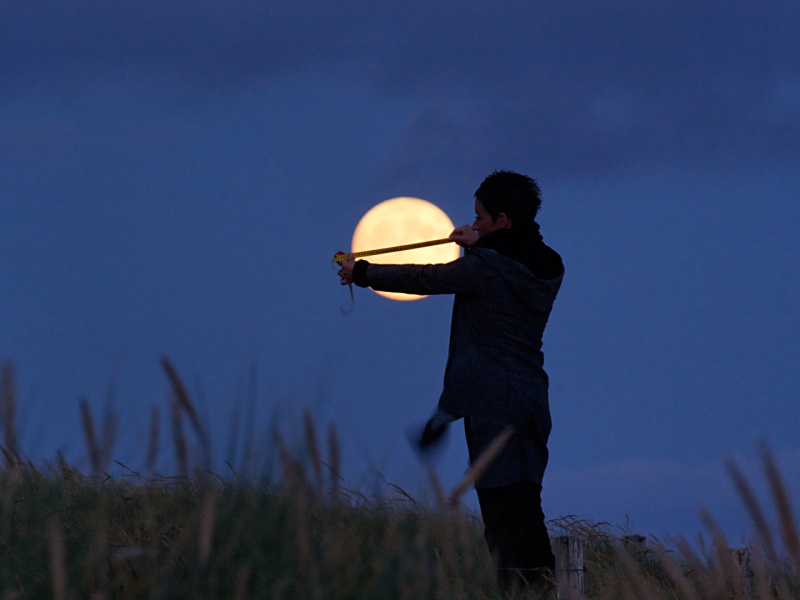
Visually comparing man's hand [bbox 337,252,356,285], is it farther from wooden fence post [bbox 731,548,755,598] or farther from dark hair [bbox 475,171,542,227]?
wooden fence post [bbox 731,548,755,598]

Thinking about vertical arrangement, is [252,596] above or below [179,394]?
below

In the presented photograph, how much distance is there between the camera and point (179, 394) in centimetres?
337

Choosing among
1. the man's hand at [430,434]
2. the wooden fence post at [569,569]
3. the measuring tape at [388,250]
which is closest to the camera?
the wooden fence post at [569,569]

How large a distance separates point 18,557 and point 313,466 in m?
1.18

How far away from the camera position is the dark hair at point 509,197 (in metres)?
5.11

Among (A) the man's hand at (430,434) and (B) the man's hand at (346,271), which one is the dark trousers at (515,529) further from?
(B) the man's hand at (346,271)

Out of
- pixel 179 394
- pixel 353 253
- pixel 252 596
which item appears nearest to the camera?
pixel 252 596

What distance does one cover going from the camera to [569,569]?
4.55 metres

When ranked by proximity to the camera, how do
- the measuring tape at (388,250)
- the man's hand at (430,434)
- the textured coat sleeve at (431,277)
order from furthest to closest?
the measuring tape at (388,250)
the man's hand at (430,434)
the textured coat sleeve at (431,277)

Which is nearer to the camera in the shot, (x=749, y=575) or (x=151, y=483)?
(x=151, y=483)

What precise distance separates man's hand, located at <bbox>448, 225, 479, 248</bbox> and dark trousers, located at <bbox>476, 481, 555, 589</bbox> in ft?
4.19

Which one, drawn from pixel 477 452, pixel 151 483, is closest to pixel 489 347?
pixel 477 452

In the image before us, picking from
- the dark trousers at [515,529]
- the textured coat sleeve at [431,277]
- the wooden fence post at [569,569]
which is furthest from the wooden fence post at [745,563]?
the textured coat sleeve at [431,277]

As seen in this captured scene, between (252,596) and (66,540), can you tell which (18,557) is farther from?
(252,596)
